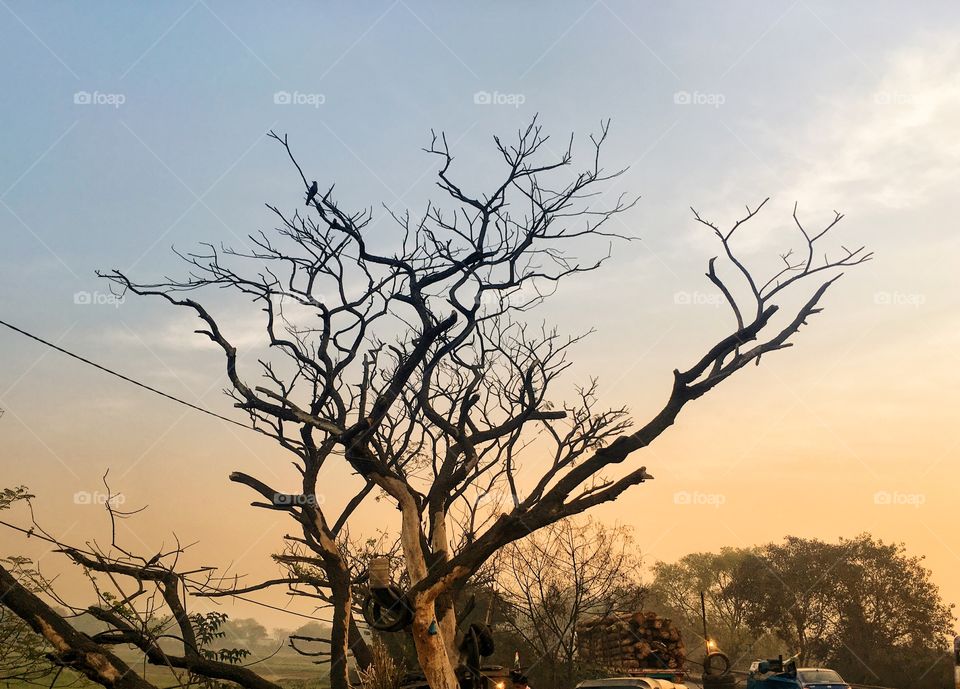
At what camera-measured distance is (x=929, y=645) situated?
41906mm

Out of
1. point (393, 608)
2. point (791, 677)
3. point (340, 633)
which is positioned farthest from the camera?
point (791, 677)

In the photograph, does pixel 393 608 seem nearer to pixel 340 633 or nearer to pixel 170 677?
pixel 340 633

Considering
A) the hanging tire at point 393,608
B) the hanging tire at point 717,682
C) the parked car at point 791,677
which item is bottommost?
the hanging tire at point 717,682

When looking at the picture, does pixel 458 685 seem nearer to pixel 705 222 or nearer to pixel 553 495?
pixel 553 495

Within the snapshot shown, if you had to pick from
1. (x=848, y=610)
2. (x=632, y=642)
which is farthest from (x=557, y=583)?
(x=848, y=610)

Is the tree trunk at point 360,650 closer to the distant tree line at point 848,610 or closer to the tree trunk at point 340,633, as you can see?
the tree trunk at point 340,633

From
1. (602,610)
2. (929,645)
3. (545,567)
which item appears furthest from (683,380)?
(929,645)

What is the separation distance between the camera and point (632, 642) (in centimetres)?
2725

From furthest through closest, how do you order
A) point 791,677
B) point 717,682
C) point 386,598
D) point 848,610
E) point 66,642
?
point 848,610, point 717,682, point 791,677, point 386,598, point 66,642

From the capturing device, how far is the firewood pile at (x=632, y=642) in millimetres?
26967

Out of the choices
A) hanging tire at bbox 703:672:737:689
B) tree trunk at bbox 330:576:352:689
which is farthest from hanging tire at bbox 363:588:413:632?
hanging tire at bbox 703:672:737:689

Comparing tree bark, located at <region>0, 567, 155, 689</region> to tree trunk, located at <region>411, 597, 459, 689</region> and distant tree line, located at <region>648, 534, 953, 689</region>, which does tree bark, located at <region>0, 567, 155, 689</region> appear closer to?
tree trunk, located at <region>411, 597, 459, 689</region>

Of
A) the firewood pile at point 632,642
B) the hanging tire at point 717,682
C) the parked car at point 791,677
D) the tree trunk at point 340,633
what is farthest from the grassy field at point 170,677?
the parked car at point 791,677

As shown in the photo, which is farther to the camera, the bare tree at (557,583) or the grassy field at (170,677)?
the bare tree at (557,583)
